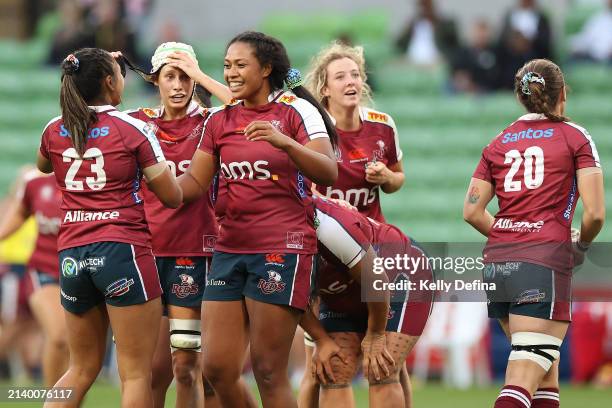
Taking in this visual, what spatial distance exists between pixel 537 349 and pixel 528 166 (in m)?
0.90

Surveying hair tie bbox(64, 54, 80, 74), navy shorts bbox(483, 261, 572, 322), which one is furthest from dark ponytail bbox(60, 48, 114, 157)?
navy shorts bbox(483, 261, 572, 322)

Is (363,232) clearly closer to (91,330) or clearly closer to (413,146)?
(91,330)

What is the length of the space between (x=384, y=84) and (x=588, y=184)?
8.44 metres

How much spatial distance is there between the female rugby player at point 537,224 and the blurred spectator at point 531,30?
7.40 meters

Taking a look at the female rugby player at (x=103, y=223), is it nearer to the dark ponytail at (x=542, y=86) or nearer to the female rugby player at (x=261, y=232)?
the female rugby player at (x=261, y=232)

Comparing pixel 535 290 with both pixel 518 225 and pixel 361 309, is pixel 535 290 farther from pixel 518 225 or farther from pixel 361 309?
pixel 361 309

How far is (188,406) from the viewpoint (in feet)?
21.1

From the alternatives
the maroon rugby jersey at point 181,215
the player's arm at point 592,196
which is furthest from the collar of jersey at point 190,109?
the player's arm at point 592,196

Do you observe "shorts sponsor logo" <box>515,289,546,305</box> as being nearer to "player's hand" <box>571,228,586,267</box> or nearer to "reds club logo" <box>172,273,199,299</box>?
"player's hand" <box>571,228,586,267</box>

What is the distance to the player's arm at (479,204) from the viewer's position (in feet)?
20.0

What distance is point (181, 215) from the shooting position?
254 inches

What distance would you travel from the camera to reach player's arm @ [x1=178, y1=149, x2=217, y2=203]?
19.3ft

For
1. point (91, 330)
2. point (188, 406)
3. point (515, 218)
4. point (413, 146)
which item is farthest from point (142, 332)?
point (413, 146)

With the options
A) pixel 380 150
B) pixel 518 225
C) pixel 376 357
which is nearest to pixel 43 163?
pixel 376 357
